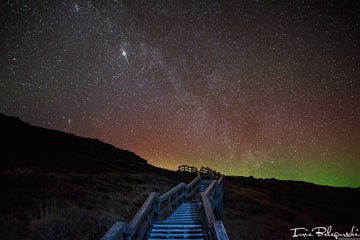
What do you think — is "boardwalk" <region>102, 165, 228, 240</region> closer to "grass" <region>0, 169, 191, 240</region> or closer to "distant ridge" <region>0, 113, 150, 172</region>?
"grass" <region>0, 169, 191, 240</region>

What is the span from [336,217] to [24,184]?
105 feet

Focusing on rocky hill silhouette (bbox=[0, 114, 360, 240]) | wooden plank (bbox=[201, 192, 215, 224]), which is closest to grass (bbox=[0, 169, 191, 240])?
rocky hill silhouette (bbox=[0, 114, 360, 240])

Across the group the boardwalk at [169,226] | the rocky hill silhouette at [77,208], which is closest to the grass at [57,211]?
the rocky hill silhouette at [77,208]

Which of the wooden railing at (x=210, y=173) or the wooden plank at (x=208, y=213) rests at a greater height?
the wooden railing at (x=210, y=173)

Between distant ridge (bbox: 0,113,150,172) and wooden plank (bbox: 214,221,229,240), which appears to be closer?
wooden plank (bbox: 214,221,229,240)

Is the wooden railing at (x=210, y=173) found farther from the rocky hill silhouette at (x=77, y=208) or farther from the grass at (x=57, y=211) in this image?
the grass at (x=57, y=211)

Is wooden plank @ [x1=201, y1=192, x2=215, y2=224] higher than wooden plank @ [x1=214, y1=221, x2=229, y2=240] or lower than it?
higher

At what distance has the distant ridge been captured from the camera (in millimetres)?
28141

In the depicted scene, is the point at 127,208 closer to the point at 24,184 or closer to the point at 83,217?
the point at 83,217

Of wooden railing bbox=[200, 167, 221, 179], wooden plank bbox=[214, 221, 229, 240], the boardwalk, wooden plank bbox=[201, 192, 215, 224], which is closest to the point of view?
wooden plank bbox=[214, 221, 229, 240]

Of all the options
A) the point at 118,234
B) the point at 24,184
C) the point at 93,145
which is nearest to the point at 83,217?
the point at 118,234

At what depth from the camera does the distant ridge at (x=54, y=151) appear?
28.1 metres

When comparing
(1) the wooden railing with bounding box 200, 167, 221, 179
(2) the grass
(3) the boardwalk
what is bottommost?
(2) the grass

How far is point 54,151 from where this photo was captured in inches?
1433
